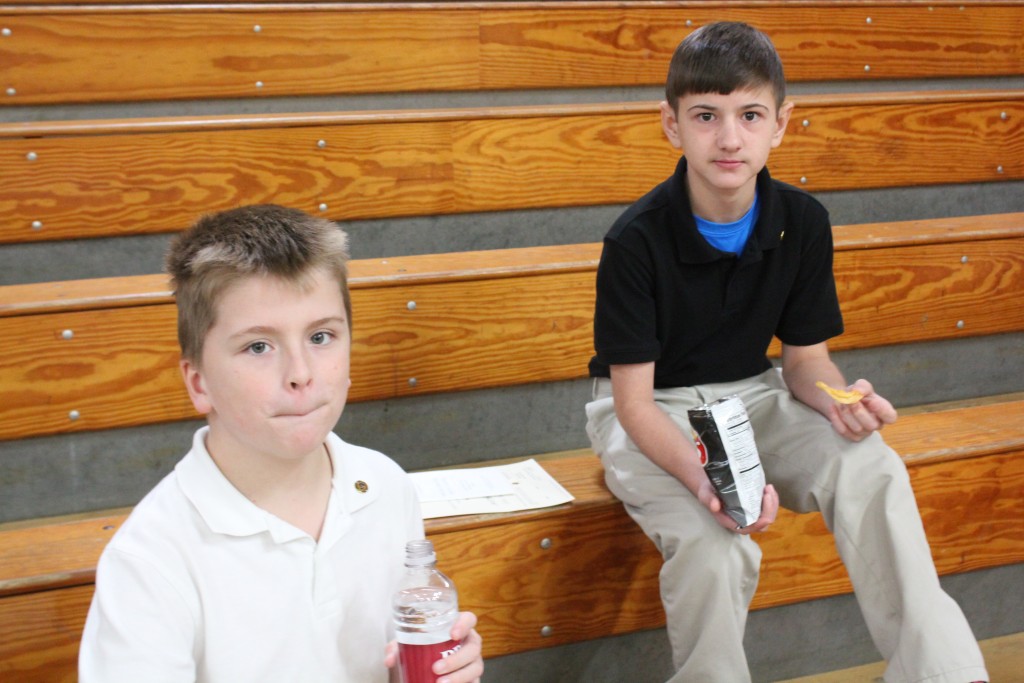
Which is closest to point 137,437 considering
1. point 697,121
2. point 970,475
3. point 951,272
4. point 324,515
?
point 324,515

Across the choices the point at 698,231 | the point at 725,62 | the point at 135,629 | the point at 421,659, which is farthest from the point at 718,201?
the point at 135,629

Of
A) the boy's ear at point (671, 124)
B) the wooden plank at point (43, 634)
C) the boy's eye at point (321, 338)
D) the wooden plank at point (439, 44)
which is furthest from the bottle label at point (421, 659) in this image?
the wooden plank at point (439, 44)

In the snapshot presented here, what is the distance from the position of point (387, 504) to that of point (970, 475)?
0.82 m

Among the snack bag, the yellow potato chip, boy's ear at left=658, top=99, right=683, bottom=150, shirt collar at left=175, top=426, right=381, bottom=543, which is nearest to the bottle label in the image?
shirt collar at left=175, top=426, right=381, bottom=543

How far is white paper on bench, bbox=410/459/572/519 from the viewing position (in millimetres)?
1180

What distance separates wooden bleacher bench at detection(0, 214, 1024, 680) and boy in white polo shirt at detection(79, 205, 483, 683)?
330 millimetres

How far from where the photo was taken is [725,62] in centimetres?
114

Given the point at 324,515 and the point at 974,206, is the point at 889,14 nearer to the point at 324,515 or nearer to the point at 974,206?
the point at 974,206

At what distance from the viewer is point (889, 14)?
6.57 ft

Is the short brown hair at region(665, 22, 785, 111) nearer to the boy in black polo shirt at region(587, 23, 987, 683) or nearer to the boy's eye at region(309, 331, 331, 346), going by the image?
the boy in black polo shirt at region(587, 23, 987, 683)

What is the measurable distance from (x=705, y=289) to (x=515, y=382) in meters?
0.34

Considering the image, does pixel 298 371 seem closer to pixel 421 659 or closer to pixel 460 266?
pixel 421 659

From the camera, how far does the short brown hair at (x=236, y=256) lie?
0.75m

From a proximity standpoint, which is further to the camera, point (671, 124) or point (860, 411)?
point (671, 124)
